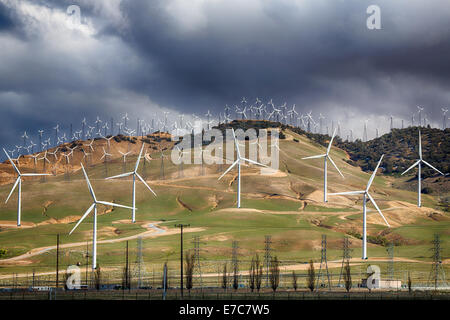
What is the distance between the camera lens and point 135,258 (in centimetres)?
15638

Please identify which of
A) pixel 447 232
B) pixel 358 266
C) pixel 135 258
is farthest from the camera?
pixel 447 232

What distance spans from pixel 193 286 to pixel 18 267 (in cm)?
5477
